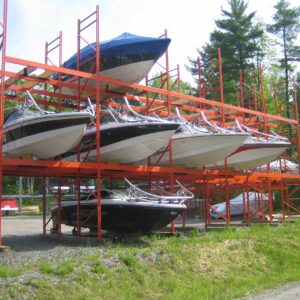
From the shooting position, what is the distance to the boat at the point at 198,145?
15711mm

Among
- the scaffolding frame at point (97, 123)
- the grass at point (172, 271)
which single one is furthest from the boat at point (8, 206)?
the grass at point (172, 271)

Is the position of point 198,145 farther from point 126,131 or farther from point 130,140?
point 126,131

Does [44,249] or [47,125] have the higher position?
[47,125]

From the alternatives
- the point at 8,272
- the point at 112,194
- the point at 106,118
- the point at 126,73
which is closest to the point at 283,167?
the point at 126,73

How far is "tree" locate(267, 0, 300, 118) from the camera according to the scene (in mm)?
39094

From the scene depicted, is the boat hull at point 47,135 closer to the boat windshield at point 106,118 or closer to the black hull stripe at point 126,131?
the black hull stripe at point 126,131

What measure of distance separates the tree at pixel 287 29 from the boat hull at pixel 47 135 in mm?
29830

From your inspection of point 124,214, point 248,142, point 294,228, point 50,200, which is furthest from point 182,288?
point 50,200

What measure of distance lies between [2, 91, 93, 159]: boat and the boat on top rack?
3738 millimetres

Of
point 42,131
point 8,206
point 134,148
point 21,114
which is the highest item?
point 21,114

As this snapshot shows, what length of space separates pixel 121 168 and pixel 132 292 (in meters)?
5.33

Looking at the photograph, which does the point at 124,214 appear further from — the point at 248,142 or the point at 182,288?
the point at 248,142

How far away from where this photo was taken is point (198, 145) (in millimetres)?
15844

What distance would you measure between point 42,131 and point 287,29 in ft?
106
